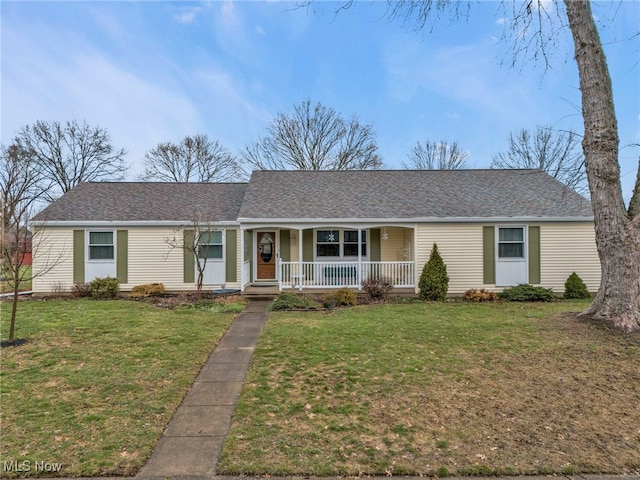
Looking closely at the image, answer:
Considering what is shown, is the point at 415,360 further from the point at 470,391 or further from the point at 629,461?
the point at 629,461

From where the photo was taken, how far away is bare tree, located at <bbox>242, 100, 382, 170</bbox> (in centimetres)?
2514

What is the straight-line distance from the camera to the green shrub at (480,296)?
10.6 m

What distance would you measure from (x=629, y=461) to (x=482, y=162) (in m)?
31.8

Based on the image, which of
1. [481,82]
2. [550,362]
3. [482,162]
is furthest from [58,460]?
[482,162]

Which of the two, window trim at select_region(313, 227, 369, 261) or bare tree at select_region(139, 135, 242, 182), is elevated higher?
bare tree at select_region(139, 135, 242, 182)

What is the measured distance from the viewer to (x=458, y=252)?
11.7 meters

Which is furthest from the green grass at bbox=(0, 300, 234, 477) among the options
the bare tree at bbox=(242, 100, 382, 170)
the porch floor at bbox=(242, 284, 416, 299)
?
the bare tree at bbox=(242, 100, 382, 170)

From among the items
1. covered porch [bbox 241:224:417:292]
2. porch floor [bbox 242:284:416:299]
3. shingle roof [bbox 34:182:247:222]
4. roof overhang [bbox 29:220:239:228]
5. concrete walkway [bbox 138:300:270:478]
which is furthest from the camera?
covered porch [bbox 241:224:417:292]

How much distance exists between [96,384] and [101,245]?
954 cm

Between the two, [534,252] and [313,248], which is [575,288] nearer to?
[534,252]

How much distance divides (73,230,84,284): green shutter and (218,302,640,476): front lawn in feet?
30.2

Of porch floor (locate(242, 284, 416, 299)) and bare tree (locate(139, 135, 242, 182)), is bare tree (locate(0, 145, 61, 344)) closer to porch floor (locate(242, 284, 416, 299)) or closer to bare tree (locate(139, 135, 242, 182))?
porch floor (locate(242, 284, 416, 299))

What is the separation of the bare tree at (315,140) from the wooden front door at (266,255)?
1264cm

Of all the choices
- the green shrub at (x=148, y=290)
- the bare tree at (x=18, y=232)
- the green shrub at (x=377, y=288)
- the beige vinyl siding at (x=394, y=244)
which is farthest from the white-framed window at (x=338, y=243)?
the bare tree at (x=18, y=232)
